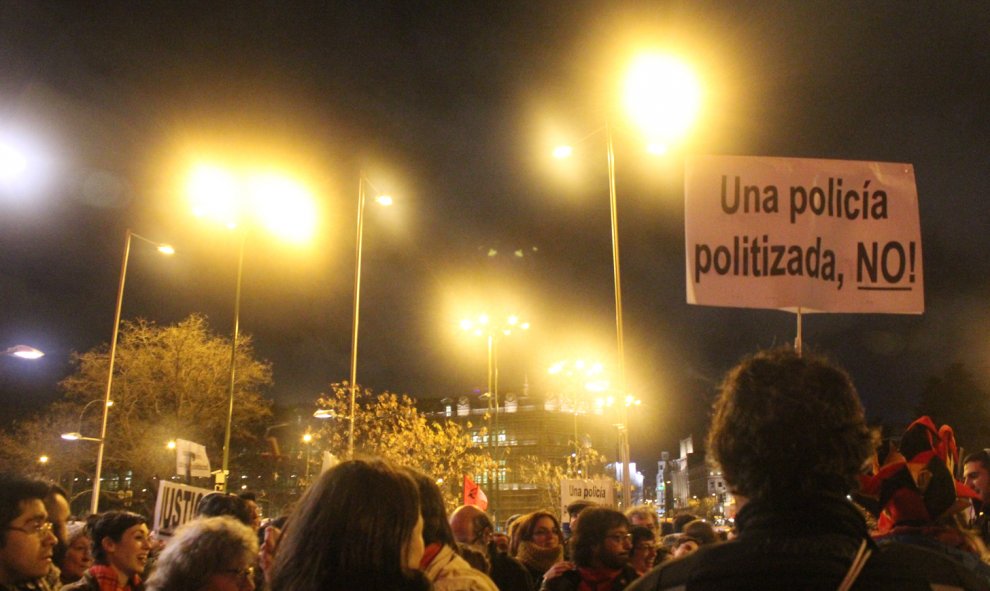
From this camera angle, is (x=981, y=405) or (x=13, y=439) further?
(x=13, y=439)

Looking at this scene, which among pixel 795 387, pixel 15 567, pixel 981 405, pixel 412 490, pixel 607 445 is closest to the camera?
pixel 795 387

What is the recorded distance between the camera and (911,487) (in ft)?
12.6

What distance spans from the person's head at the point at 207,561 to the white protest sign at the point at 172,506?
489 cm

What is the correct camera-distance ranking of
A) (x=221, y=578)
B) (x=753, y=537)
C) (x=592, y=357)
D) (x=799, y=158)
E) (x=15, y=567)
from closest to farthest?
(x=753, y=537) < (x=221, y=578) < (x=15, y=567) < (x=799, y=158) < (x=592, y=357)

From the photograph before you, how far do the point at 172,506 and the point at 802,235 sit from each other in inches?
269

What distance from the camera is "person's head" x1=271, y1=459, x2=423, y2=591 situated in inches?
104

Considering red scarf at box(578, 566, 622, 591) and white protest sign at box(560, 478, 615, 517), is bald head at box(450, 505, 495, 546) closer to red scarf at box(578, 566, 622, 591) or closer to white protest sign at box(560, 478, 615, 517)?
red scarf at box(578, 566, 622, 591)

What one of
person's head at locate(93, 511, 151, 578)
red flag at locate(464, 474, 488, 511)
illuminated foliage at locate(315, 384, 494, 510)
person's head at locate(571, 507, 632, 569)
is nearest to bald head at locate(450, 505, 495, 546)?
person's head at locate(571, 507, 632, 569)

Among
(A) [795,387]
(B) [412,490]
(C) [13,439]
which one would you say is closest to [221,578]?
(B) [412,490]

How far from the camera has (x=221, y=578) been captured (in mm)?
4062

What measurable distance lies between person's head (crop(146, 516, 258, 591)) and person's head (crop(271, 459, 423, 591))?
4.64ft

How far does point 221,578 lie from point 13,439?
2136 inches

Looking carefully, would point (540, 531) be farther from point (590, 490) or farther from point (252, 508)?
point (590, 490)

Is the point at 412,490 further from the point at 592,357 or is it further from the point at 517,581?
the point at 592,357
